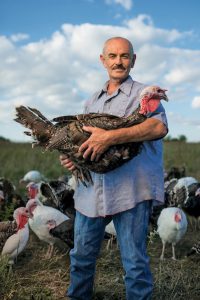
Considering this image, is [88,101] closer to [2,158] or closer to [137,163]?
[137,163]

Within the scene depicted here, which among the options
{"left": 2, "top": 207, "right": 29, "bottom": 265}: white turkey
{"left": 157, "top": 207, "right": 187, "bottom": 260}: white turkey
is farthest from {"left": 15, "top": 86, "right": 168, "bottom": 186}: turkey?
{"left": 157, "top": 207, "right": 187, "bottom": 260}: white turkey

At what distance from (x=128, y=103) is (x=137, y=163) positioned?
0.56 metres

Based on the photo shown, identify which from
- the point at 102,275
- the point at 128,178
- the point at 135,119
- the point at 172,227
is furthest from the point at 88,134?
the point at 172,227

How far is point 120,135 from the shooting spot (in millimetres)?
3992

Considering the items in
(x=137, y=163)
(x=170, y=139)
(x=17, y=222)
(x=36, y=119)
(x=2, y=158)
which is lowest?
(x=17, y=222)

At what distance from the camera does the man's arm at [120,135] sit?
3.99m

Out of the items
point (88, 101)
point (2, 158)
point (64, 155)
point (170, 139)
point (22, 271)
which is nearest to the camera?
point (64, 155)

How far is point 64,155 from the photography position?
14.7 feet

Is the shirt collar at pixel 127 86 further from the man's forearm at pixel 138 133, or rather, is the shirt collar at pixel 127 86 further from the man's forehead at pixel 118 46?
the man's forearm at pixel 138 133

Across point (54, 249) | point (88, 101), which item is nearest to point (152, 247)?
point (54, 249)

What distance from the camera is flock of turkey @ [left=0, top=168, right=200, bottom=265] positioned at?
6926 mm

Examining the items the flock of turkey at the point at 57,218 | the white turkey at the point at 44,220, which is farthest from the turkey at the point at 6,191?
the white turkey at the point at 44,220

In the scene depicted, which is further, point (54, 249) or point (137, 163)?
point (54, 249)

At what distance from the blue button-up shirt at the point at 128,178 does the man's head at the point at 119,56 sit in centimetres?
11
